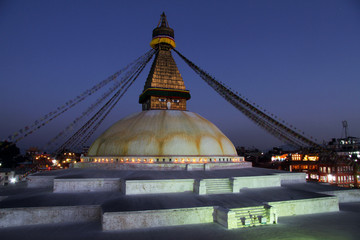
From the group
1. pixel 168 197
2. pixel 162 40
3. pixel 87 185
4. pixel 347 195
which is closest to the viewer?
pixel 168 197

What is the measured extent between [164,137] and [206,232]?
23.4 ft

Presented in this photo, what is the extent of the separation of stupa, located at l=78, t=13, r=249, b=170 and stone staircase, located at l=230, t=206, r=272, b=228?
483 cm

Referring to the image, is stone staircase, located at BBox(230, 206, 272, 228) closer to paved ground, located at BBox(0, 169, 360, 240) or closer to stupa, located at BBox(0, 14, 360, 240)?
stupa, located at BBox(0, 14, 360, 240)

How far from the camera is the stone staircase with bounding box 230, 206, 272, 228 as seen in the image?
25.2 ft

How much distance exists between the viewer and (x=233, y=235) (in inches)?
269

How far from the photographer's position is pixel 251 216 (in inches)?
311

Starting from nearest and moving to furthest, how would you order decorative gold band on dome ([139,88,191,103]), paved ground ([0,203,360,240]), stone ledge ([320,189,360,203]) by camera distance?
paved ground ([0,203,360,240]) < stone ledge ([320,189,360,203]) < decorative gold band on dome ([139,88,191,103])

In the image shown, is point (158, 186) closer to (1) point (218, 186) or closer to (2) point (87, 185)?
(1) point (218, 186)

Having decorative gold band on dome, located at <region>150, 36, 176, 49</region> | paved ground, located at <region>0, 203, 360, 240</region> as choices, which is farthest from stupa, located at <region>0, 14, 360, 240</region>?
decorative gold band on dome, located at <region>150, 36, 176, 49</region>

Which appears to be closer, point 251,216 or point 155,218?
point 155,218

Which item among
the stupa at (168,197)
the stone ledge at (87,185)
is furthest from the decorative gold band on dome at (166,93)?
the stone ledge at (87,185)

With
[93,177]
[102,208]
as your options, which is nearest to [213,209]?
[102,208]

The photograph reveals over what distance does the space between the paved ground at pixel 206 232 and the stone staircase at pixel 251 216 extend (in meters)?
0.26

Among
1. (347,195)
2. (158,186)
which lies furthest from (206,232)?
(347,195)
